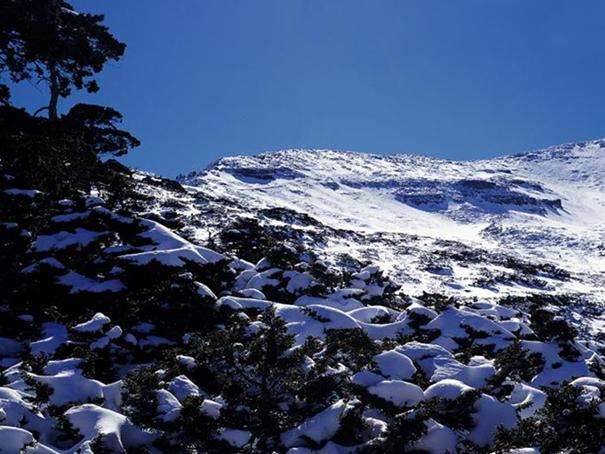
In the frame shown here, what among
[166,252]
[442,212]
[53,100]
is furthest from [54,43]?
[442,212]

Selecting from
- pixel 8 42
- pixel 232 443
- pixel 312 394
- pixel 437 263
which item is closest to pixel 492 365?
pixel 312 394

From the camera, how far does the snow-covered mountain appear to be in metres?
35.7

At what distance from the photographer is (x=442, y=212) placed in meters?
95.7

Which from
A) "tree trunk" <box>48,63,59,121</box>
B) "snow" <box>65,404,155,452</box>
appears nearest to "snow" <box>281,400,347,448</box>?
"snow" <box>65,404,155,452</box>

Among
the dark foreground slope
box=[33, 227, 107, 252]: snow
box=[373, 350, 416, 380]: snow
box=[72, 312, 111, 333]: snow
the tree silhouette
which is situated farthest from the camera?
the tree silhouette

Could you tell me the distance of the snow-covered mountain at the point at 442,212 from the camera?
117ft

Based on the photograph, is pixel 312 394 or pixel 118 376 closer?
pixel 312 394

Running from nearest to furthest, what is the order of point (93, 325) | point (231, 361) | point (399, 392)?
point (399, 392) → point (231, 361) → point (93, 325)

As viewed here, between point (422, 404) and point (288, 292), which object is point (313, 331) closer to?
point (288, 292)

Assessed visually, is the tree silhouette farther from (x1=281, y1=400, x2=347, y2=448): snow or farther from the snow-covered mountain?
(x1=281, y1=400, x2=347, y2=448): snow

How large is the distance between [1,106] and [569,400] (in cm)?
2094

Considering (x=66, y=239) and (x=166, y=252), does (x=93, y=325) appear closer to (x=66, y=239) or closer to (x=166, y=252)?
(x=166, y=252)

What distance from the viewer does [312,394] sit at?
24.4 feet

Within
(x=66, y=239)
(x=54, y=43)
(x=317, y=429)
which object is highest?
(x=54, y=43)
